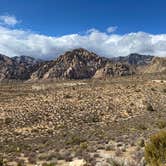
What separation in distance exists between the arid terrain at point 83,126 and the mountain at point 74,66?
128595 mm

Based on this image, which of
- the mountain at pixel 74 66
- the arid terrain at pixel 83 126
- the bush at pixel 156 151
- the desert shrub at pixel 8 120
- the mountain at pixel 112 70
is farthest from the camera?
the mountain at pixel 74 66

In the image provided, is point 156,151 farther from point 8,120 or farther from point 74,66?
point 74,66

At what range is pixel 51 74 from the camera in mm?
183750

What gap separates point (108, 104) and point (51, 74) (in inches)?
5484

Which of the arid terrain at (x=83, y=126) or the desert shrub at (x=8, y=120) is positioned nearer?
the arid terrain at (x=83, y=126)

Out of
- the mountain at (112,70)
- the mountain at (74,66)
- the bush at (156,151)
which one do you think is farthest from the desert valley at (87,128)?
the mountain at (74,66)

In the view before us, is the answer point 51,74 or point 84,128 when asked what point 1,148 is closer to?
point 84,128

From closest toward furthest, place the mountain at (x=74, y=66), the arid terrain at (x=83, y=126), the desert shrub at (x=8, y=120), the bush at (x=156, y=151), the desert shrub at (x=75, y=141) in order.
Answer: the bush at (x=156, y=151) → the arid terrain at (x=83, y=126) → the desert shrub at (x=75, y=141) → the desert shrub at (x=8, y=120) → the mountain at (x=74, y=66)

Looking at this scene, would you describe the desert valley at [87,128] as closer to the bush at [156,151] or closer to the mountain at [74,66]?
the bush at [156,151]

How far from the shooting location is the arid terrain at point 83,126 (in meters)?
20.8

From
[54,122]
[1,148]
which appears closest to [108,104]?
[54,122]

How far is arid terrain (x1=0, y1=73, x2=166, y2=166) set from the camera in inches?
818

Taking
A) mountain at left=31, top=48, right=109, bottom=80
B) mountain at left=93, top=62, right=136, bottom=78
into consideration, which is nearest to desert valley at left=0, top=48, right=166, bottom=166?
mountain at left=93, top=62, right=136, bottom=78

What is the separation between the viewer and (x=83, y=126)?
34.3 meters
